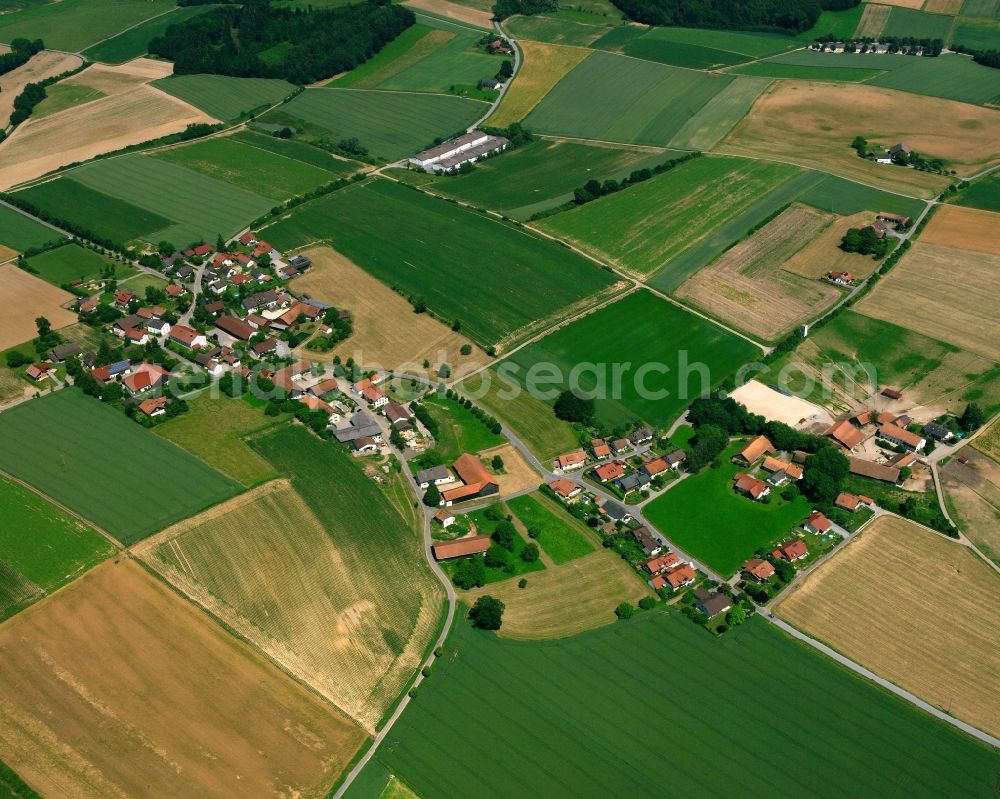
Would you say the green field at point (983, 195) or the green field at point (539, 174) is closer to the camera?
the green field at point (983, 195)

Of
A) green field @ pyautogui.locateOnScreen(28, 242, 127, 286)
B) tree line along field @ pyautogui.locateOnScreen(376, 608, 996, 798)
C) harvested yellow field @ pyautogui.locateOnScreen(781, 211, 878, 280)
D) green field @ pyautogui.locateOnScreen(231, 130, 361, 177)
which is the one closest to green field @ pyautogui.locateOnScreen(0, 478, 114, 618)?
tree line along field @ pyautogui.locateOnScreen(376, 608, 996, 798)

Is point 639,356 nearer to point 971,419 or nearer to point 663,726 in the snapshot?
point 971,419

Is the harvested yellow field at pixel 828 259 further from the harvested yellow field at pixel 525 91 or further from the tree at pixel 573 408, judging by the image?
the harvested yellow field at pixel 525 91

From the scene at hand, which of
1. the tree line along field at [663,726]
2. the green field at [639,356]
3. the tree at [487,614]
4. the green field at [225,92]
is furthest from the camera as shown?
the green field at [225,92]

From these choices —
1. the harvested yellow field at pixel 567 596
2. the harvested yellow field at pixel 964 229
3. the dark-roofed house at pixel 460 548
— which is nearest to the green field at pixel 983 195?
the harvested yellow field at pixel 964 229

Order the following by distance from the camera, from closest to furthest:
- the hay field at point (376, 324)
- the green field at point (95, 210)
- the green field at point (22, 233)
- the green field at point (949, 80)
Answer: the hay field at point (376, 324) < the green field at point (22, 233) < the green field at point (95, 210) < the green field at point (949, 80)

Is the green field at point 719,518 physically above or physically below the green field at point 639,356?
below
